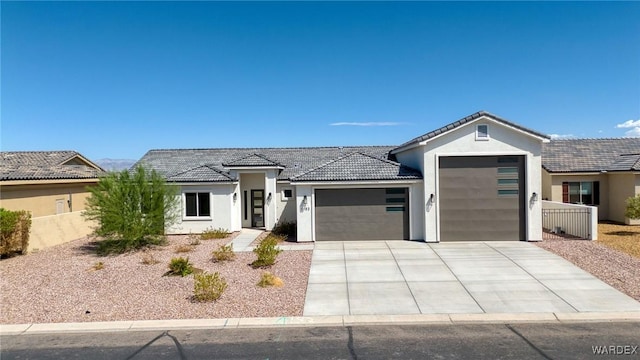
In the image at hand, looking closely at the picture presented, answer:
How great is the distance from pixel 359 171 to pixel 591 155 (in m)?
15.5

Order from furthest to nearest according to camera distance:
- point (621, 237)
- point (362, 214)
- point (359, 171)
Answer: point (359, 171) < point (362, 214) < point (621, 237)

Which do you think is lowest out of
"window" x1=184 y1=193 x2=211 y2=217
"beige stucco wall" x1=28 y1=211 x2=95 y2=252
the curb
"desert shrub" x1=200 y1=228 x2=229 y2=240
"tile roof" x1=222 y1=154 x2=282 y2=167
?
the curb

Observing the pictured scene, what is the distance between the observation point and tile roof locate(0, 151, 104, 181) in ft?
63.6

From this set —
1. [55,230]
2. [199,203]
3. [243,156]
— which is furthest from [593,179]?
[55,230]

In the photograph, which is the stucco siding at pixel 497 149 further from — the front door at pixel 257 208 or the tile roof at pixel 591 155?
the front door at pixel 257 208

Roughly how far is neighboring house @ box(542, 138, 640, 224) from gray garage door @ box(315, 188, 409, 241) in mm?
10665

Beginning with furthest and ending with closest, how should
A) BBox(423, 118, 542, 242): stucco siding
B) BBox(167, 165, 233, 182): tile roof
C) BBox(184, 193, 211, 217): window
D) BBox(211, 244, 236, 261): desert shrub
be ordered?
BBox(184, 193, 211, 217): window
BBox(167, 165, 233, 182): tile roof
BBox(423, 118, 542, 242): stucco siding
BBox(211, 244, 236, 261): desert shrub

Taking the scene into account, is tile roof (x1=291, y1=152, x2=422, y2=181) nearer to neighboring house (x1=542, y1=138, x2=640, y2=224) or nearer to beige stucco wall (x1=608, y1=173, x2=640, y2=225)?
neighboring house (x1=542, y1=138, x2=640, y2=224)

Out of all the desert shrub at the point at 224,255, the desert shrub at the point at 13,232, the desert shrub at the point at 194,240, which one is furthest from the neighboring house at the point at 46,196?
the desert shrub at the point at 224,255

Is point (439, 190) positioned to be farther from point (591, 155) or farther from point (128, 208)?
point (591, 155)

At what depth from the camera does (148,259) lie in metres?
14.7

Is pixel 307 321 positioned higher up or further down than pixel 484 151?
further down

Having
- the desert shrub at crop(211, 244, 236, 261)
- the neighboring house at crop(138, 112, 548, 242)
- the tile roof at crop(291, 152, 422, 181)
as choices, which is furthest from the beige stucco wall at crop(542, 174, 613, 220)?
the desert shrub at crop(211, 244, 236, 261)

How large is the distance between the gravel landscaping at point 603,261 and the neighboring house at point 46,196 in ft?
66.6
